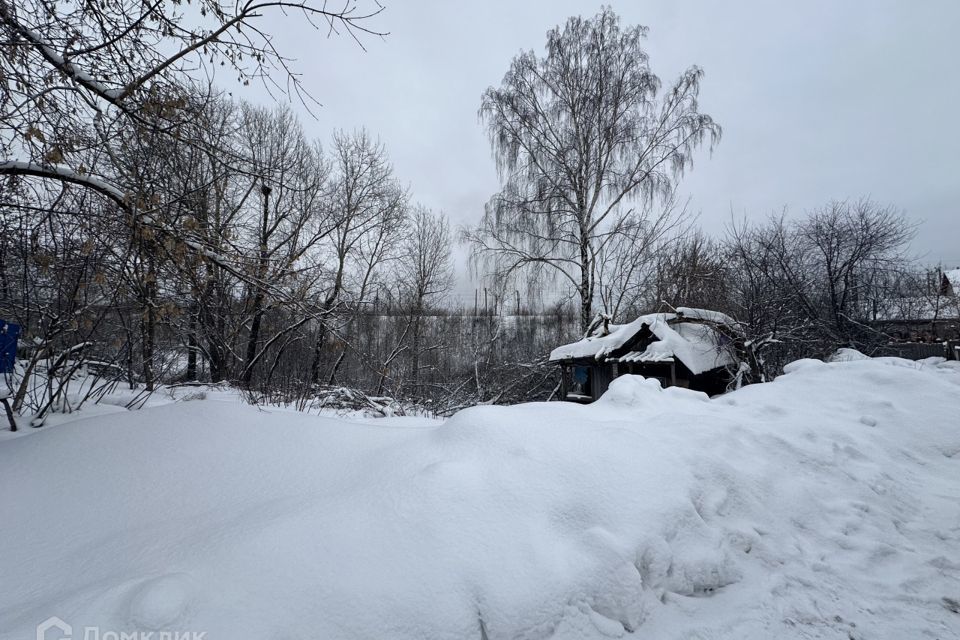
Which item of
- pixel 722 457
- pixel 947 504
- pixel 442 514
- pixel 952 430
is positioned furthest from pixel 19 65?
pixel 952 430

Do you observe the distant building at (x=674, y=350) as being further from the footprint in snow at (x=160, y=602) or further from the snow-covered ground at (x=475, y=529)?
the footprint in snow at (x=160, y=602)

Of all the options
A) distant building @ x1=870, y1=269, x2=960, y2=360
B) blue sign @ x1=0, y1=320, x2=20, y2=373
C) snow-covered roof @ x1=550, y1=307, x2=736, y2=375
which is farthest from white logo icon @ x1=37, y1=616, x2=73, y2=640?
distant building @ x1=870, y1=269, x2=960, y2=360

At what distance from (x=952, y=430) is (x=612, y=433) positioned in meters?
3.39

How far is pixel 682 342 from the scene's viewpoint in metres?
8.77

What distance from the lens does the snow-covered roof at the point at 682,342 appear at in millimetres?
8648

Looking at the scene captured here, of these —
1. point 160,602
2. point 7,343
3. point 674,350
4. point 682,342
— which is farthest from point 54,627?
point 682,342

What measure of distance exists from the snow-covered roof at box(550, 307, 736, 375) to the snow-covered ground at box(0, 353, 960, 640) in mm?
5374

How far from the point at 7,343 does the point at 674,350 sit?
9967mm

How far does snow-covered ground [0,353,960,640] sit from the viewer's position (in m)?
1.46

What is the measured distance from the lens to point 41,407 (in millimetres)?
4348

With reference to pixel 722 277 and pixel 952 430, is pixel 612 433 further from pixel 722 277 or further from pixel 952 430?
pixel 722 277

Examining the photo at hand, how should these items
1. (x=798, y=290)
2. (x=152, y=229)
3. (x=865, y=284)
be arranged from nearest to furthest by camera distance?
(x=152, y=229) < (x=798, y=290) < (x=865, y=284)

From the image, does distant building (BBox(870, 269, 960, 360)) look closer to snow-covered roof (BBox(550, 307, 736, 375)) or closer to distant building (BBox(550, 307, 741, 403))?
distant building (BBox(550, 307, 741, 403))

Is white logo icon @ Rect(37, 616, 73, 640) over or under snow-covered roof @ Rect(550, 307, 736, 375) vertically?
under
